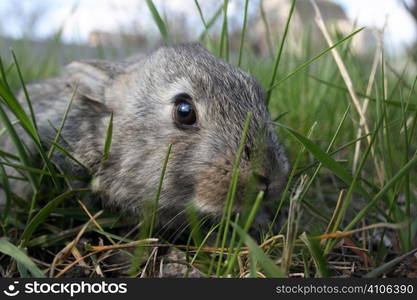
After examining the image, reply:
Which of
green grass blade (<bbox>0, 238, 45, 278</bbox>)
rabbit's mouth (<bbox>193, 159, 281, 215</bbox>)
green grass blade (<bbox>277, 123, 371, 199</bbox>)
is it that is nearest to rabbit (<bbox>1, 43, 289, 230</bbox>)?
rabbit's mouth (<bbox>193, 159, 281, 215</bbox>)

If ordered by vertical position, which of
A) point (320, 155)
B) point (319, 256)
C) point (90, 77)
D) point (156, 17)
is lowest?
point (319, 256)

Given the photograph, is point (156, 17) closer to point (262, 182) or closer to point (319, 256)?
point (262, 182)

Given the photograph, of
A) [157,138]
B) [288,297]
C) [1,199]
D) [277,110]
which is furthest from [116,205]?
[277,110]

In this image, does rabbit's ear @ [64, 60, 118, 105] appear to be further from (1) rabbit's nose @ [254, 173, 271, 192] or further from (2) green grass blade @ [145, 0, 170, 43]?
(1) rabbit's nose @ [254, 173, 271, 192]

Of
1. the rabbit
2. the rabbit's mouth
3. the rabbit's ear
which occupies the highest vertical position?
the rabbit's ear

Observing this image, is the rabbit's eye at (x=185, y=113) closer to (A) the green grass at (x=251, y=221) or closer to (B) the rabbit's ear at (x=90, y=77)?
(A) the green grass at (x=251, y=221)

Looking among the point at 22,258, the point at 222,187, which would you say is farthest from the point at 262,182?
the point at 22,258

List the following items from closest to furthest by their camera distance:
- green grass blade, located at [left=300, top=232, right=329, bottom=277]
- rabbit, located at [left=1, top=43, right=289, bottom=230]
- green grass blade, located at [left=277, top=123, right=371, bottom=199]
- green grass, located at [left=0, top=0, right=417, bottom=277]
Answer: green grass blade, located at [left=300, top=232, right=329, bottom=277], green grass, located at [left=0, top=0, right=417, bottom=277], green grass blade, located at [left=277, top=123, right=371, bottom=199], rabbit, located at [left=1, top=43, right=289, bottom=230]

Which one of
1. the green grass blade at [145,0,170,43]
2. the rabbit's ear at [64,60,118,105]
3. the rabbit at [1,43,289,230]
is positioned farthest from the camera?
the rabbit's ear at [64,60,118,105]
